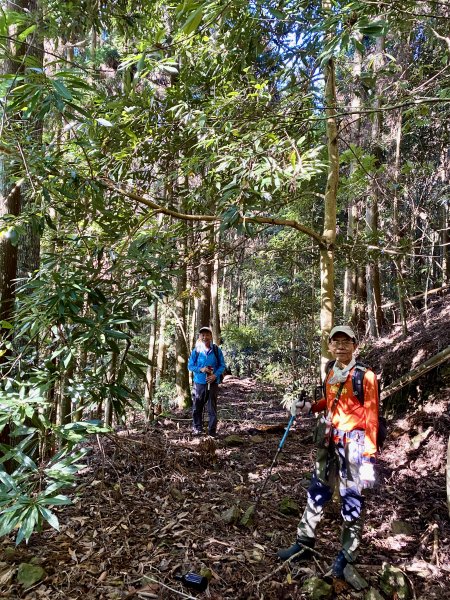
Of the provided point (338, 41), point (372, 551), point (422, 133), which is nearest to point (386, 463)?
point (372, 551)

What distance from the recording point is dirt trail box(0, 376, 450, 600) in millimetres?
3070

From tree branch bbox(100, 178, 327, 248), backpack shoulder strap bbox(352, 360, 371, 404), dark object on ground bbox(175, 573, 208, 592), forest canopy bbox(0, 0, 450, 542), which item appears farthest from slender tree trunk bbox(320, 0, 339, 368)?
dark object on ground bbox(175, 573, 208, 592)

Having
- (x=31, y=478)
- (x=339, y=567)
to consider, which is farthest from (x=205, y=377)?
(x=31, y=478)

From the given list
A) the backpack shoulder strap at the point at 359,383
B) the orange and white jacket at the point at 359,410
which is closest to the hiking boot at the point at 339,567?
the orange and white jacket at the point at 359,410

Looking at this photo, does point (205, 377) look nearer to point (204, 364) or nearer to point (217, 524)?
point (204, 364)

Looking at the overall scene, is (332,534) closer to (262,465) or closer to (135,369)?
(262,465)

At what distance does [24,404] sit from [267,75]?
3.89 metres

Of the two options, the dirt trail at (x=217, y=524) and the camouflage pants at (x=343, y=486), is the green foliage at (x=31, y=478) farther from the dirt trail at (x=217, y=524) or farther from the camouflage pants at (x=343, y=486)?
the camouflage pants at (x=343, y=486)

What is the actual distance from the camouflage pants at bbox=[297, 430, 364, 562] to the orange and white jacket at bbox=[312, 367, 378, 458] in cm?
9

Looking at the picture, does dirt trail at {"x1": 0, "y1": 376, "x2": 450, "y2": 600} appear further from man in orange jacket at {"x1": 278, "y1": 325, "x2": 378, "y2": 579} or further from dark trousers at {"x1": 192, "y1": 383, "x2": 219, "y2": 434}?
dark trousers at {"x1": 192, "y1": 383, "x2": 219, "y2": 434}

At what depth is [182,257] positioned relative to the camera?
4.09 metres

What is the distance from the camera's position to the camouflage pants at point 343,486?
10.7 ft

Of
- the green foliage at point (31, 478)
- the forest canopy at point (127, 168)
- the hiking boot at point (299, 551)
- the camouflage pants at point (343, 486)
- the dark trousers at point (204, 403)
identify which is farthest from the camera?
the dark trousers at point (204, 403)

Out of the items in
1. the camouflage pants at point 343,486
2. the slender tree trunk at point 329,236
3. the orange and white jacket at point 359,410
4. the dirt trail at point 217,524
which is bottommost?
the dirt trail at point 217,524
